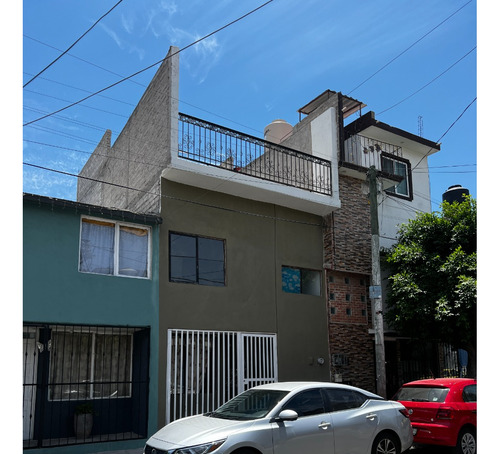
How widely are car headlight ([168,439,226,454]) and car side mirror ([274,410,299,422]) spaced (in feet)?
3.20

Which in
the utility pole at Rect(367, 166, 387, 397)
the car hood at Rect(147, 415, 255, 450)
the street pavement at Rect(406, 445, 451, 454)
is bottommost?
the street pavement at Rect(406, 445, 451, 454)

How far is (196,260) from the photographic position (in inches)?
513

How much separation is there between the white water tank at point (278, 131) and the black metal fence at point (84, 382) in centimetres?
1047

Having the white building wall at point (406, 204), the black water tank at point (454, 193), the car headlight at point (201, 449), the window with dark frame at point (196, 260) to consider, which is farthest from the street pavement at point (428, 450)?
the black water tank at point (454, 193)

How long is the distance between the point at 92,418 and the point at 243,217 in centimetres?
601

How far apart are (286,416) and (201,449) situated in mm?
1306

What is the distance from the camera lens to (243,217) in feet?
46.3

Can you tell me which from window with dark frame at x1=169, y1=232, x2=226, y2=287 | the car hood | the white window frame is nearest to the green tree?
window with dark frame at x1=169, y1=232, x2=226, y2=287

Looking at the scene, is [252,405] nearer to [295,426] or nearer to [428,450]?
[295,426]

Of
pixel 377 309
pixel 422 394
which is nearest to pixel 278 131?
pixel 377 309

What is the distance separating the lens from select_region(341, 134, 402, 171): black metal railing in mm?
17562

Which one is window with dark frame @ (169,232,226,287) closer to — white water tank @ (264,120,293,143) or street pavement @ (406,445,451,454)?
street pavement @ (406,445,451,454)

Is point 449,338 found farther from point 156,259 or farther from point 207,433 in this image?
point 207,433
